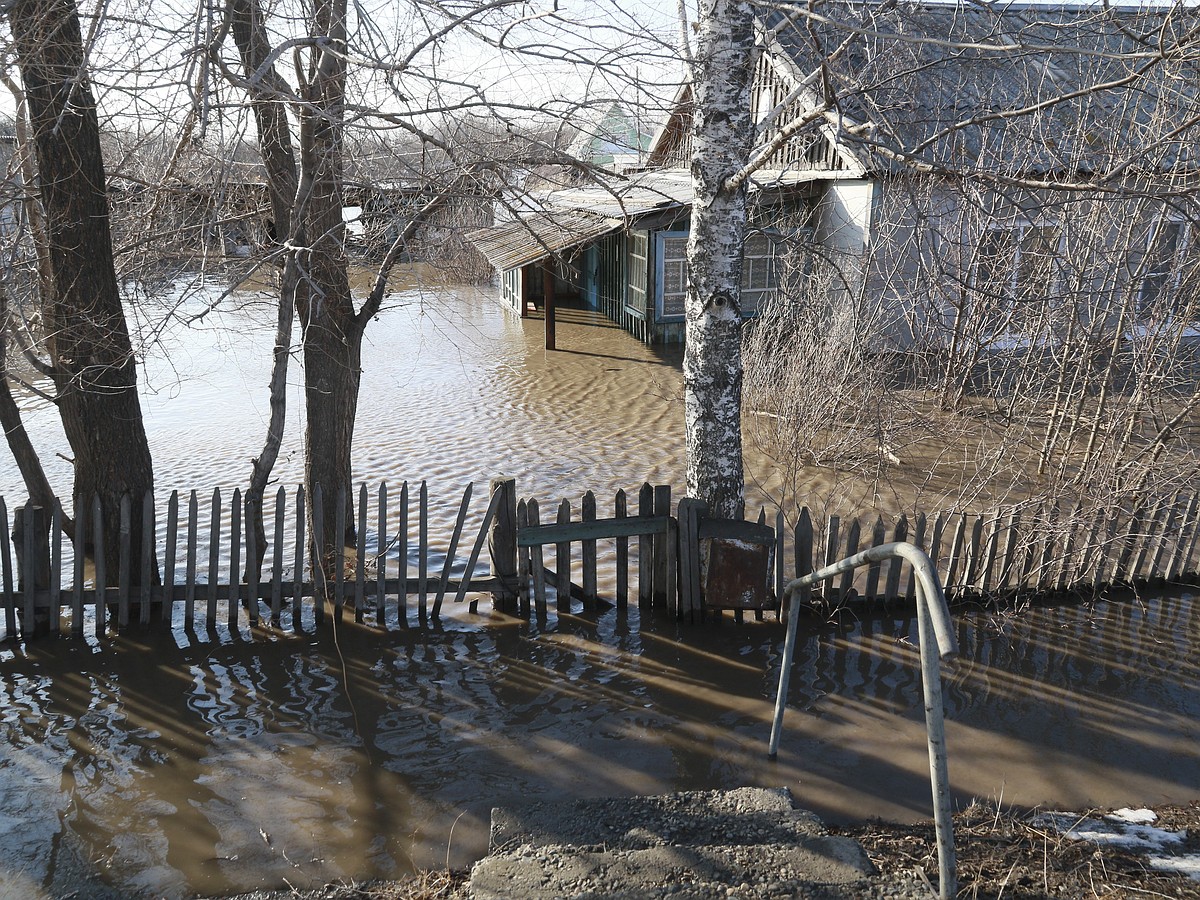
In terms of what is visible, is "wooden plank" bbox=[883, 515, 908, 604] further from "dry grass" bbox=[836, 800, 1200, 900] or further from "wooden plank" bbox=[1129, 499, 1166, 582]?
"dry grass" bbox=[836, 800, 1200, 900]

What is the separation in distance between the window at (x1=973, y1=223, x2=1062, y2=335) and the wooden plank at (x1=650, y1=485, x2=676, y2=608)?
2.70 m

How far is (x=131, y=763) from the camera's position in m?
4.66

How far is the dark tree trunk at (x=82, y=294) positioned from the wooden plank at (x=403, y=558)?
6.13 feet

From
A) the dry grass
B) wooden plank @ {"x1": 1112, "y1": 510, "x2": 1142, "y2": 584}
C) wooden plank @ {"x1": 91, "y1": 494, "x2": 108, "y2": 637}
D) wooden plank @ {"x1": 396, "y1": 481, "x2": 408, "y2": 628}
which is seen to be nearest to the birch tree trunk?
wooden plank @ {"x1": 396, "y1": 481, "x2": 408, "y2": 628}

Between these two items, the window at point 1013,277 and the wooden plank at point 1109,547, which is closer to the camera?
the wooden plank at point 1109,547

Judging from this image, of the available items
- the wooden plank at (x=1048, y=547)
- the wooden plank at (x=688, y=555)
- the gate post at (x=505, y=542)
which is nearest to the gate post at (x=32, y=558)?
the gate post at (x=505, y=542)

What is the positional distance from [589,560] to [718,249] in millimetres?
2255

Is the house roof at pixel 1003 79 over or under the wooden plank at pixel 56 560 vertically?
over

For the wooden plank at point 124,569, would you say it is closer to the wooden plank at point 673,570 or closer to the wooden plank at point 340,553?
the wooden plank at point 340,553

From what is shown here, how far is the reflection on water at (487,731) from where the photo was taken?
13.5 feet

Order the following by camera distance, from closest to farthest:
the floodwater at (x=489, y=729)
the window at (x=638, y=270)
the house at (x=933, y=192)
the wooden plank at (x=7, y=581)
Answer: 1. the floodwater at (x=489, y=729)
2. the house at (x=933, y=192)
3. the wooden plank at (x=7, y=581)
4. the window at (x=638, y=270)

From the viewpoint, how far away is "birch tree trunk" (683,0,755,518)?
18.2ft

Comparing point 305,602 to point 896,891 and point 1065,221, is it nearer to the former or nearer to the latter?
point 896,891

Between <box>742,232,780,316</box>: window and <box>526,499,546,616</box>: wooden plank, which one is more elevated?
<box>742,232,780,316</box>: window
